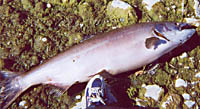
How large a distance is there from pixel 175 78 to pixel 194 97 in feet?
1.37

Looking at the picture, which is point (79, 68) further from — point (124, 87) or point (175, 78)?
point (175, 78)

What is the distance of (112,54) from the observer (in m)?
2.88

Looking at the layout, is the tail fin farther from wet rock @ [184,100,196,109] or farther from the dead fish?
wet rock @ [184,100,196,109]

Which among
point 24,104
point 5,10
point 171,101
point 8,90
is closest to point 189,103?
point 171,101

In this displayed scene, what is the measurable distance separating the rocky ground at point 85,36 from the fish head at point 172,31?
41 cm

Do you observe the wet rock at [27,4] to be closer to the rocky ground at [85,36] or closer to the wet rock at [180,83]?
the rocky ground at [85,36]

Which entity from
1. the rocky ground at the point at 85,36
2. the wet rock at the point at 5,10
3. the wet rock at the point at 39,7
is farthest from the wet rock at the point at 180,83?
the wet rock at the point at 5,10

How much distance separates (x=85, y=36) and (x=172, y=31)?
1.40m

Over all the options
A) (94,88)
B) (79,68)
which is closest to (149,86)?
(94,88)

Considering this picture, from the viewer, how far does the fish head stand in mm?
2930

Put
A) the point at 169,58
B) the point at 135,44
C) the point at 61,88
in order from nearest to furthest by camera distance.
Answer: the point at 135,44 → the point at 61,88 → the point at 169,58

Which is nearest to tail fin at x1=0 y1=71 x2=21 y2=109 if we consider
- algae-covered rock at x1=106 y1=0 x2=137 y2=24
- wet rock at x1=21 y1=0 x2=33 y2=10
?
wet rock at x1=21 y1=0 x2=33 y2=10

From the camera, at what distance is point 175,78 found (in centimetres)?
326

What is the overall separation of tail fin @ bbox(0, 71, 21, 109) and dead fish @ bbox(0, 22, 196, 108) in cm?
15
